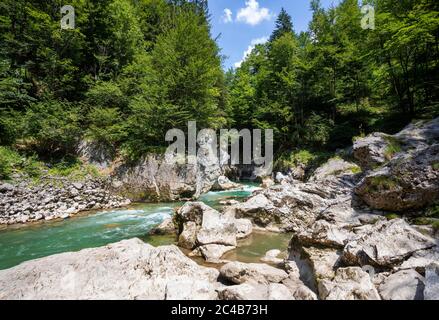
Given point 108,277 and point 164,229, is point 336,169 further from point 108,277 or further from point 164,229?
point 108,277

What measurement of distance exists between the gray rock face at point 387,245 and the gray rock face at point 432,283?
2.55 ft

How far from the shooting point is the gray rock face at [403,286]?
2.80 m

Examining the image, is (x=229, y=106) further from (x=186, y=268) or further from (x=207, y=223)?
(x=186, y=268)

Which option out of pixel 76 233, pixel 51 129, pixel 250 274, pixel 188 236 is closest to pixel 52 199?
pixel 76 233

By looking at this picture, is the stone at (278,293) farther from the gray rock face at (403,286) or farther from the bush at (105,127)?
the bush at (105,127)

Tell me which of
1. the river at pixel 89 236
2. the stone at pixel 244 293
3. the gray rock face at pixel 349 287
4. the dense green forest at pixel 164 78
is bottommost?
the river at pixel 89 236

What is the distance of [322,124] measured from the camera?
19.8 m

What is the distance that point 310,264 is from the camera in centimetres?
454

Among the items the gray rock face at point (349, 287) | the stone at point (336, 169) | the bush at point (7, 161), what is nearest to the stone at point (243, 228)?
the stone at point (336, 169)

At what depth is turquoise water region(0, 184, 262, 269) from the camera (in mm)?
6996

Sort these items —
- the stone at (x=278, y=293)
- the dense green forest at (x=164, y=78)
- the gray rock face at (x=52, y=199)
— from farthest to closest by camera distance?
the dense green forest at (x=164, y=78) → the gray rock face at (x=52, y=199) → the stone at (x=278, y=293)

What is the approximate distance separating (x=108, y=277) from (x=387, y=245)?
481 centimetres

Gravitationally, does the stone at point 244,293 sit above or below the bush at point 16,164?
below

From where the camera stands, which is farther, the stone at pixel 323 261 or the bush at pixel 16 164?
the bush at pixel 16 164
